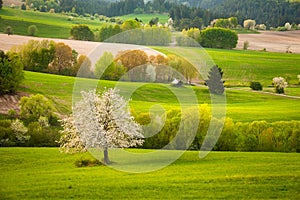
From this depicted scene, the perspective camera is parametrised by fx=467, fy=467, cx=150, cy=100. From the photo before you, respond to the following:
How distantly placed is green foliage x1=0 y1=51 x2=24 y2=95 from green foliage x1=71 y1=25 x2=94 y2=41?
53626mm

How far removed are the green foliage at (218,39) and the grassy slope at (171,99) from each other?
158 feet

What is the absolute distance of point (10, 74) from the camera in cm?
6969

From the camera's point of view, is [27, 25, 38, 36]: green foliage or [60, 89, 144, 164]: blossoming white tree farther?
[27, 25, 38, 36]: green foliage

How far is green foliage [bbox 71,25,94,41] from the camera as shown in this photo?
127 meters

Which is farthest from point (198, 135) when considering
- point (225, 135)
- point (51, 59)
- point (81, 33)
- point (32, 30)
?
point (32, 30)

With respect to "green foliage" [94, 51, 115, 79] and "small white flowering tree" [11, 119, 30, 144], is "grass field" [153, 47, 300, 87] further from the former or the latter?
"small white flowering tree" [11, 119, 30, 144]

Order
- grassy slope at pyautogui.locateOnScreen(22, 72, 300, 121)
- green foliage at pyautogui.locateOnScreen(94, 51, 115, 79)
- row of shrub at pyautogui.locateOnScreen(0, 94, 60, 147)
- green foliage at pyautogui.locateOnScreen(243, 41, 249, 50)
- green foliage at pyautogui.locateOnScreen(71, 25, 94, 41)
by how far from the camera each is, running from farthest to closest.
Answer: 1. green foliage at pyautogui.locateOnScreen(243, 41, 249, 50)
2. green foliage at pyautogui.locateOnScreen(71, 25, 94, 41)
3. green foliage at pyautogui.locateOnScreen(94, 51, 115, 79)
4. grassy slope at pyautogui.locateOnScreen(22, 72, 300, 121)
5. row of shrub at pyautogui.locateOnScreen(0, 94, 60, 147)

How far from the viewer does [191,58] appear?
104062 millimetres

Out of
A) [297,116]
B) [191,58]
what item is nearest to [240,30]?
[191,58]

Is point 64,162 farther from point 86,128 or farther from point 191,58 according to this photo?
point 191,58

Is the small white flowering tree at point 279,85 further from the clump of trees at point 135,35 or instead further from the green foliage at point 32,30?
the green foliage at point 32,30

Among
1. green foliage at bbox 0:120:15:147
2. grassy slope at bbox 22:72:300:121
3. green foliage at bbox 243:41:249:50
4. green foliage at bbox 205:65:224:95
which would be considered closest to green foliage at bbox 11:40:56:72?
grassy slope at bbox 22:72:300:121

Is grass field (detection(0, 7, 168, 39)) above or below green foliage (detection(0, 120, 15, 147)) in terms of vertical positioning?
above

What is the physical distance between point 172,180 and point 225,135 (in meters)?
18.5
